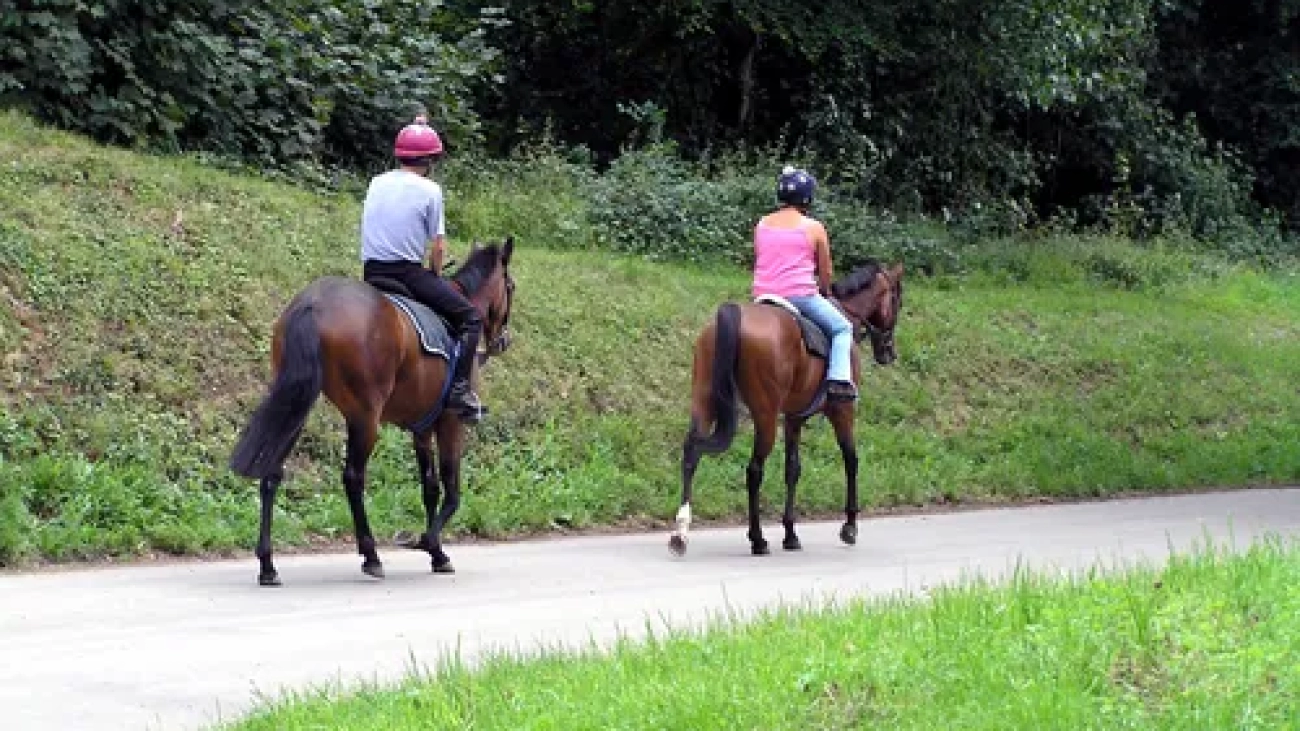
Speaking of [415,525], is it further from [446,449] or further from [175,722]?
[175,722]

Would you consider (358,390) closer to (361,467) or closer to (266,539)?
(361,467)

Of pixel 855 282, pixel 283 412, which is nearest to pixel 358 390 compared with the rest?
pixel 283 412

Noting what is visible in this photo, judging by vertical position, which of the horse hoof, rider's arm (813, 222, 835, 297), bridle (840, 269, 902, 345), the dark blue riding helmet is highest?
the dark blue riding helmet

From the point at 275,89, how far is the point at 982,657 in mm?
15939

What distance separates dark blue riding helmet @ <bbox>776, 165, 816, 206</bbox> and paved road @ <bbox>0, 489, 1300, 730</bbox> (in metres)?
2.78

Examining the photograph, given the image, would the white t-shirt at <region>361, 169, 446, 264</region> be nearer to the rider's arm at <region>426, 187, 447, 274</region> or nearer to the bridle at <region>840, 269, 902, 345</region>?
the rider's arm at <region>426, 187, 447, 274</region>

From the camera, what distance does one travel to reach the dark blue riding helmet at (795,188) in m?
15.5

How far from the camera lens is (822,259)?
1578 centimetres

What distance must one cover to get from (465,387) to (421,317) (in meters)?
0.63

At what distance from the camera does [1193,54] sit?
138 ft

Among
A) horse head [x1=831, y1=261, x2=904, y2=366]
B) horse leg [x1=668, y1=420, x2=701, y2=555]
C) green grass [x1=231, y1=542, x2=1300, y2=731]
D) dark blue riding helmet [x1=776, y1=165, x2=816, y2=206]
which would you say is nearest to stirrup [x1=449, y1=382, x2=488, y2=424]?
horse leg [x1=668, y1=420, x2=701, y2=555]

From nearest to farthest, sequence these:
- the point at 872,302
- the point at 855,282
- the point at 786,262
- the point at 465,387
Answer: the point at 465,387, the point at 786,262, the point at 855,282, the point at 872,302

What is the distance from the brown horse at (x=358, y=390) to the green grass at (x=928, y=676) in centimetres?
392

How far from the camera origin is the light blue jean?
51.7 feet
